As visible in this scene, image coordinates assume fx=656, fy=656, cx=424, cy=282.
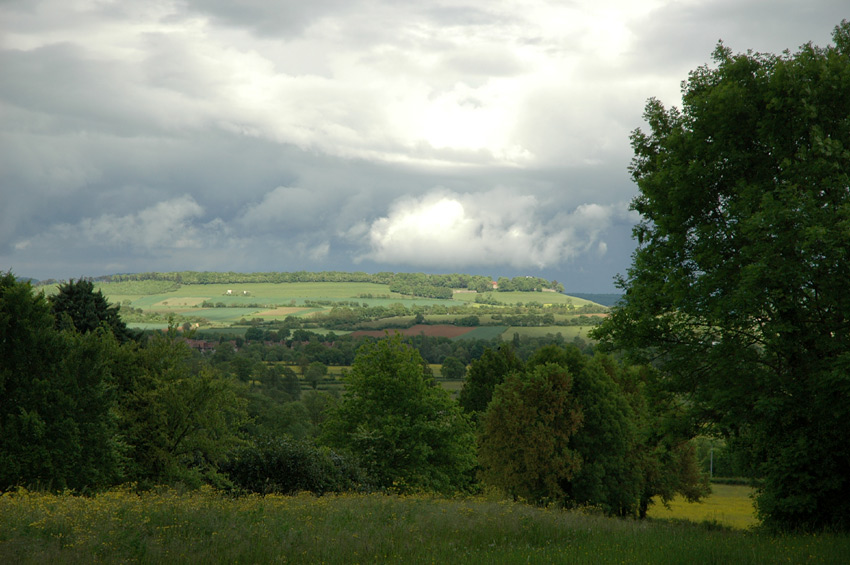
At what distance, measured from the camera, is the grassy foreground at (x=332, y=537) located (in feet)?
36.7

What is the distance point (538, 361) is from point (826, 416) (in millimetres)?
32435

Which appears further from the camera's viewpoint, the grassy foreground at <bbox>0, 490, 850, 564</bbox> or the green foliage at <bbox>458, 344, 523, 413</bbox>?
the green foliage at <bbox>458, 344, 523, 413</bbox>

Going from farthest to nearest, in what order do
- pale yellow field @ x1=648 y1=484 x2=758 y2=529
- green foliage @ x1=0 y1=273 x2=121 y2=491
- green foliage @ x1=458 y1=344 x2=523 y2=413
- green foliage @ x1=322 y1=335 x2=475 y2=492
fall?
green foliage @ x1=458 y1=344 x2=523 y2=413, pale yellow field @ x1=648 y1=484 x2=758 y2=529, green foliage @ x1=322 y1=335 x2=475 y2=492, green foliage @ x1=0 y1=273 x2=121 y2=491

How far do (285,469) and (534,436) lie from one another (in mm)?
19865

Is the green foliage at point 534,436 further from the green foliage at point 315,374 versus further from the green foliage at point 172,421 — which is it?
the green foliage at point 315,374

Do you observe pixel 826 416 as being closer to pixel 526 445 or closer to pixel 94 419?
pixel 94 419

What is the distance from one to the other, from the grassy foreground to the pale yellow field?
4080 cm

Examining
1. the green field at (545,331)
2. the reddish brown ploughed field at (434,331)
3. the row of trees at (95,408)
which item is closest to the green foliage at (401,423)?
the row of trees at (95,408)

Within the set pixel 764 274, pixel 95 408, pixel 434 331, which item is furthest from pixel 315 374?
pixel 764 274

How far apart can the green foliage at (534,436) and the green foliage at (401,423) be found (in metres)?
1.95

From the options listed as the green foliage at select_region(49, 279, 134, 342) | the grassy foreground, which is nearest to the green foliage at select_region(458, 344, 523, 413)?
the green foliage at select_region(49, 279, 134, 342)

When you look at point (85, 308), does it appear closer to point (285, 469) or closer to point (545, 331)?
point (285, 469)

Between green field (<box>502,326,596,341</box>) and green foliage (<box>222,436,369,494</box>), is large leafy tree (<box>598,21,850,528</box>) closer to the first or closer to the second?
green foliage (<box>222,436,369,494</box>)

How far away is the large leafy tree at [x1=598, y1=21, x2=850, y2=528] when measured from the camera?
15742mm
